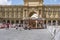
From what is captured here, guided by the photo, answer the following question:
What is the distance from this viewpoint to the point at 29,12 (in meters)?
112

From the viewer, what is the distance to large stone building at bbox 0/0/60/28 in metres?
111

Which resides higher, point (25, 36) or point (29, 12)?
point (25, 36)

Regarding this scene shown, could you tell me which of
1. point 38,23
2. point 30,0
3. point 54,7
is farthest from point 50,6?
point 38,23

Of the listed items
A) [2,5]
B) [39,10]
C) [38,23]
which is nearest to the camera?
[38,23]

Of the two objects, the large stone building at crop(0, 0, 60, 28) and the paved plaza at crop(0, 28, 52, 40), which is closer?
the paved plaza at crop(0, 28, 52, 40)

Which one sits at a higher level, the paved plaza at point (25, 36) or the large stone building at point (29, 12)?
the paved plaza at point (25, 36)

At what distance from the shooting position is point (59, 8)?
376 feet

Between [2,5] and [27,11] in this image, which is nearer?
[27,11]

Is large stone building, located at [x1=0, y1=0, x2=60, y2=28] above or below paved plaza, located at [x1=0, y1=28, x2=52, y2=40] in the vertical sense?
below

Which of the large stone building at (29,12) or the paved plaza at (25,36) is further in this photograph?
the large stone building at (29,12)

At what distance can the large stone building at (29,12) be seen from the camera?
11100 cm

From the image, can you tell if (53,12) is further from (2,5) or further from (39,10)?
(2,5)

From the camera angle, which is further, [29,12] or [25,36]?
[29,12]

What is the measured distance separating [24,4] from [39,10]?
9617 millimetres
